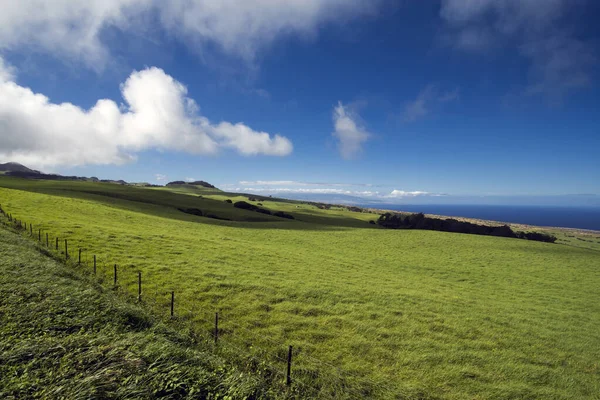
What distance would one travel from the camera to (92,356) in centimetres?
841

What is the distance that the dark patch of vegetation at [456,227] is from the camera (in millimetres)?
94500

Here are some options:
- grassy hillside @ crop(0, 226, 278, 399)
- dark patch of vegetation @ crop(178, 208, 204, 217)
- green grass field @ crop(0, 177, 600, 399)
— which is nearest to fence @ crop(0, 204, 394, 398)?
green grass field @ crop(0, 177, 600, 399)

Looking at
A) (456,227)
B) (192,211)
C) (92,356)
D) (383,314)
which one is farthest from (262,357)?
(456,227)

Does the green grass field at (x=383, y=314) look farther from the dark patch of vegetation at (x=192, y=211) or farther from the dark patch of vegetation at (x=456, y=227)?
the dark patch of vegetation at (x=456, y=227)

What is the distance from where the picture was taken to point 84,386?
7141mm

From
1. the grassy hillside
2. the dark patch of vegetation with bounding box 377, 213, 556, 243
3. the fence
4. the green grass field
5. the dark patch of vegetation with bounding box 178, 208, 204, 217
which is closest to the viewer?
the grassy hillside

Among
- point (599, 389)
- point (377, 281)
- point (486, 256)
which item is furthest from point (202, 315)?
point (486, 256)

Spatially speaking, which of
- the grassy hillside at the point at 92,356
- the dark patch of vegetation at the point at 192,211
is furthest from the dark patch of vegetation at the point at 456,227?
the grassy hillside at the point at 92,356

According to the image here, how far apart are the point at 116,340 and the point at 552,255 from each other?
76.4 meters

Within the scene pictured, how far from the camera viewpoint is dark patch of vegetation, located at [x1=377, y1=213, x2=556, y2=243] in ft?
310

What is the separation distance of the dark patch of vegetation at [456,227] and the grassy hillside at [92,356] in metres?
106

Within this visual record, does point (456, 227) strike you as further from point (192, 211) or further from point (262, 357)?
point (262, 357)

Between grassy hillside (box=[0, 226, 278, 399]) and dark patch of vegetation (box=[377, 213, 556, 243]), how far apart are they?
106 m

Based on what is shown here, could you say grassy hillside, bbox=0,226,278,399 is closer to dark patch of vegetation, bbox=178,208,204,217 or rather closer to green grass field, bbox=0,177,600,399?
green grass field, bbox=0,177,600,399
